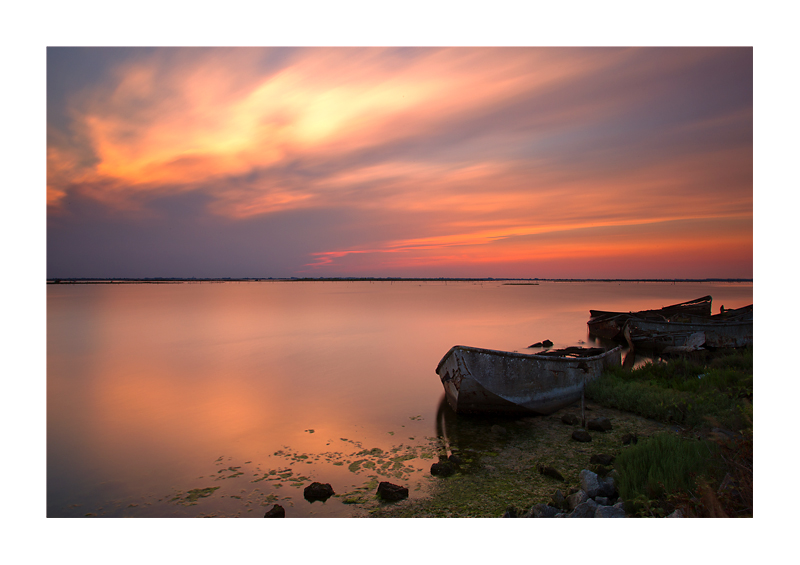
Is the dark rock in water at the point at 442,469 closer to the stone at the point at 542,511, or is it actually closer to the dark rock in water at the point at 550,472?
the dark rock in water at the point at 550,472

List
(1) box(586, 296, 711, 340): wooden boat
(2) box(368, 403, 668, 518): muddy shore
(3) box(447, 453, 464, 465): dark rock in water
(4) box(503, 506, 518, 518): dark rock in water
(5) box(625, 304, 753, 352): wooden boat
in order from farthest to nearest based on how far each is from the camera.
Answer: (1) box(586, 296, 711, 340): wooden boat → (5) box(625, 304, 753, 352): wooden boat → (3) box(447, 453, 464, 465): dark rock in water → (2) box(368, 403, 668, 518): muddy shore → (4) box(503, 506, 518, 518): dark rock in water

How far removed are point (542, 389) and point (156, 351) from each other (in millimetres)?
17975

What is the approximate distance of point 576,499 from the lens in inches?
Answer: 197

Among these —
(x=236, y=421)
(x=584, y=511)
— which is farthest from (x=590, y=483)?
(x=236, y=421)

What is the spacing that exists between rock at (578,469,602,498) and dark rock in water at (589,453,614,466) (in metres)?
0.84

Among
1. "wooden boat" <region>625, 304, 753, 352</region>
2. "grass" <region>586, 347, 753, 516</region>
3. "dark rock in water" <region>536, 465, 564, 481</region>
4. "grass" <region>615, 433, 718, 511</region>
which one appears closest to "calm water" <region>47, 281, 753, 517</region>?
"dark rock in water" <region>536, 465, 564, 481</region>

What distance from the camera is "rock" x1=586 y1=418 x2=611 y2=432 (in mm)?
7863

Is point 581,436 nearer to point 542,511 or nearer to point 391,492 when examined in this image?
point 542,511

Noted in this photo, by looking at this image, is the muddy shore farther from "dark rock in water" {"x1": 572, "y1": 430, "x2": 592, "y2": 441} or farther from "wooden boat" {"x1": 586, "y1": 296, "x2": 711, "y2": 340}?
"wooden boat" {"x1": 586, "y1": 296, "x2": 711, "y2": 340}

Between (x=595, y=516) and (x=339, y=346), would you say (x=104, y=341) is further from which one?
(x=595, y=516)

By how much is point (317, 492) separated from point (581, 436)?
4863 mm

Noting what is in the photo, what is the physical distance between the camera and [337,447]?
25.1ft

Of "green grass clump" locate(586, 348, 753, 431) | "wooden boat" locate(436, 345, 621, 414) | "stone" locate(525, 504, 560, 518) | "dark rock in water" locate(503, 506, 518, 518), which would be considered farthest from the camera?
"wooden boat" locate(436, 345, 621, 414)
